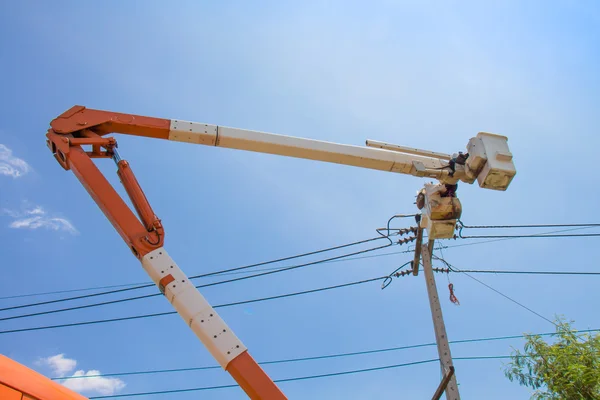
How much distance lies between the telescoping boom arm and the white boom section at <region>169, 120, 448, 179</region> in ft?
0.05

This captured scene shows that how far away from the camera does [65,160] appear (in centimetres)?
681

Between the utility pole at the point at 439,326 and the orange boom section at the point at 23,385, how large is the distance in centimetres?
700

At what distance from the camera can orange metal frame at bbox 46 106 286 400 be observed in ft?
17.1

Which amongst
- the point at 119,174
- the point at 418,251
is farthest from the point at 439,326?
the point at 119,174

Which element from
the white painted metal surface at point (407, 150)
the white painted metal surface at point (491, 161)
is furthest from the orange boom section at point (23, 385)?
the white painted metal surface at point (491, 161)

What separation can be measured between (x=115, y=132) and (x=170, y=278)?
3.01m

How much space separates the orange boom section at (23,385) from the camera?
3.23 meters

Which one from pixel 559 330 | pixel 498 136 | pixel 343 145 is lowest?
pixel 559 330

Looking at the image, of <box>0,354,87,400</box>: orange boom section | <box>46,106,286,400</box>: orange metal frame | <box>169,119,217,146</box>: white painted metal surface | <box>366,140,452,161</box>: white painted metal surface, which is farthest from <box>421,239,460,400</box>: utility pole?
<box>0,354,87,400</box>: orange boom section

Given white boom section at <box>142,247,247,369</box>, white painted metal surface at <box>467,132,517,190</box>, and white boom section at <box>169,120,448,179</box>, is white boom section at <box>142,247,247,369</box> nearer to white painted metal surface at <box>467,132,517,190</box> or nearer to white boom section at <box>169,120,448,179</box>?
white boom section at <box>169,120,448,179</box>

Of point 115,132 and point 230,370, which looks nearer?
point 230,370

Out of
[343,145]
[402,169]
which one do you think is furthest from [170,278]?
[402,169]

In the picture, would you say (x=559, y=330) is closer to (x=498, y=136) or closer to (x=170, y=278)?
(x=498, y=136)

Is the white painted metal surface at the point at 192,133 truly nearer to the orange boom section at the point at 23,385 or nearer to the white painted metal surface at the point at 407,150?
the white painted metal surface at the point at 407,150
